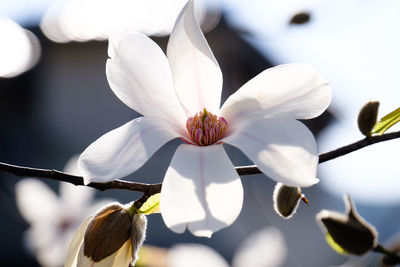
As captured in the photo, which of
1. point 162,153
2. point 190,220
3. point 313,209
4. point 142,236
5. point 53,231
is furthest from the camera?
point 313,209

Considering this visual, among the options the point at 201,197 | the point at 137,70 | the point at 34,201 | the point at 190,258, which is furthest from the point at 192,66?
the point at 34,201

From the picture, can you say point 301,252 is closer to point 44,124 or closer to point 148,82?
point 44,124

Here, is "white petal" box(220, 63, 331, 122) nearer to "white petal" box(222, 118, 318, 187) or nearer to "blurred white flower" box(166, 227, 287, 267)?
"white petal" box(222, 118, 318, 187)

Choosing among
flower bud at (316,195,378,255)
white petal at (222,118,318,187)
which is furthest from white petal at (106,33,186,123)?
flower bud at (316,195,378,255)

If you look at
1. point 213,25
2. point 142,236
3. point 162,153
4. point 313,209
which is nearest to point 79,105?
point 162,153

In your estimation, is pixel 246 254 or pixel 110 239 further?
pixel 246 254

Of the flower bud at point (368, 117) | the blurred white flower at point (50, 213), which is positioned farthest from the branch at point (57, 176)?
the blurred white flower at point (50, 213)

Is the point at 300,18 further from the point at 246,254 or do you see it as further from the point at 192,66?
the point at 246,254
